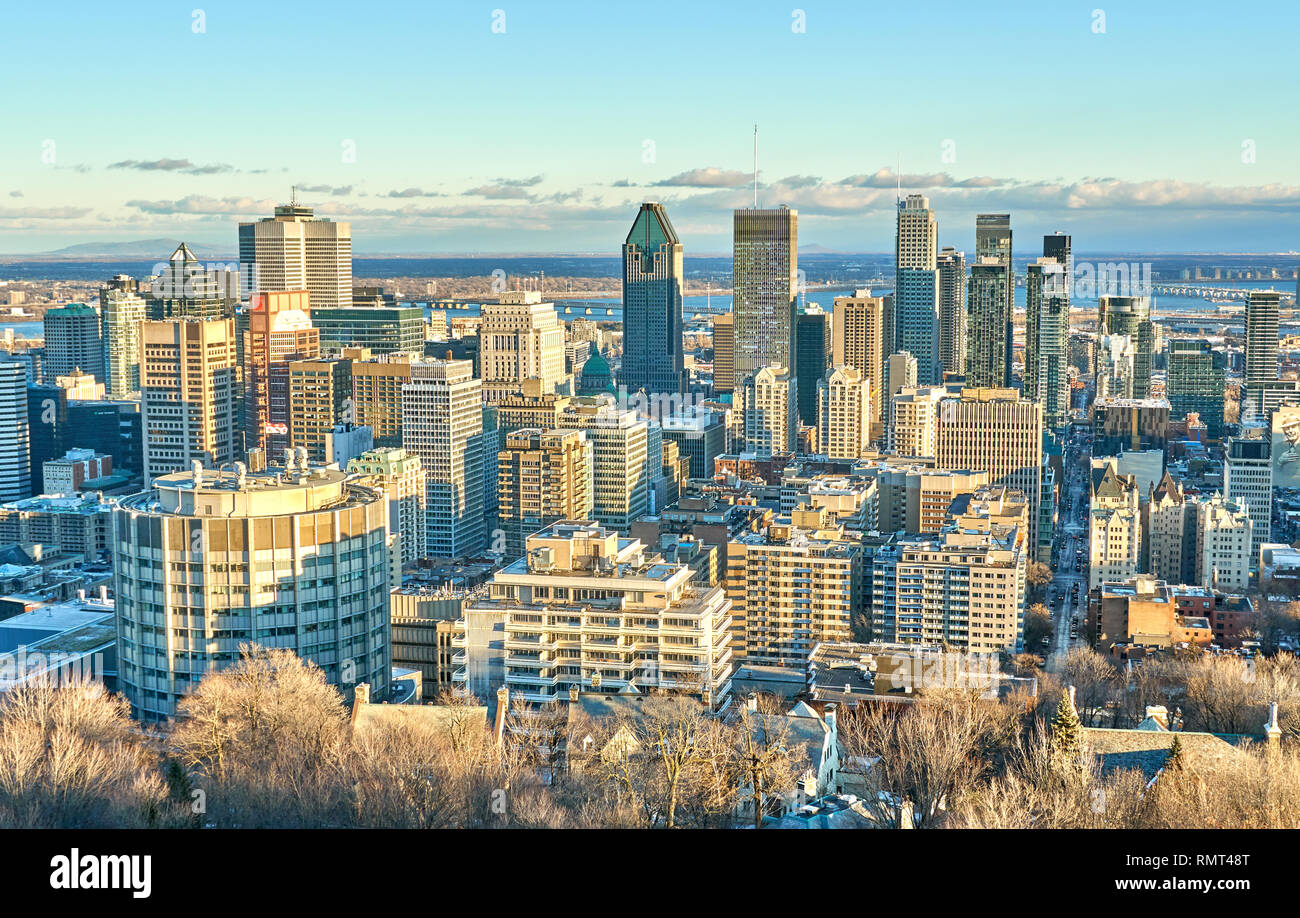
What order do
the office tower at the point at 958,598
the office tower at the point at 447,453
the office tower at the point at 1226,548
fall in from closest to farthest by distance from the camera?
1. the office tower at the point at 958,598
2. the office tower at the point at 1226,548
3. the office tower at the point at 447,453

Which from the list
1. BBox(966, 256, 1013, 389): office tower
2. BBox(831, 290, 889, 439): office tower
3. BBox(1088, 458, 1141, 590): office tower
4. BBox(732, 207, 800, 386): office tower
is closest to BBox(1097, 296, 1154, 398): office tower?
BBox(966, 256, 1013, 389): office tower

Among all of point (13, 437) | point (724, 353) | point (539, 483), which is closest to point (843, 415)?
point (539, 483)

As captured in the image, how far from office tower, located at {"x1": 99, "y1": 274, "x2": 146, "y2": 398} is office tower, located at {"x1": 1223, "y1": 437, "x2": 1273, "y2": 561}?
32.4 meters

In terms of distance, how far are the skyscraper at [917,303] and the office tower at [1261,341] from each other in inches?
520

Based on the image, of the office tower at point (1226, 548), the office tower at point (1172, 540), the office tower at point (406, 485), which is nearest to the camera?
the office tower at point (1226, 548)

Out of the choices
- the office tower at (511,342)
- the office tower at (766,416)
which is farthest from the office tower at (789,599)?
the office tower at (511,342)

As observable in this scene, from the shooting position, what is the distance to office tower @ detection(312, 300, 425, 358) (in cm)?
4506

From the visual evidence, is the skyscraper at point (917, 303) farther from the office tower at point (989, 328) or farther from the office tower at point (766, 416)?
the office tower at point (766, 416)

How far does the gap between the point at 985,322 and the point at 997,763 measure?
130 feet

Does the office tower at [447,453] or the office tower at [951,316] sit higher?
the office tower at [951,316]

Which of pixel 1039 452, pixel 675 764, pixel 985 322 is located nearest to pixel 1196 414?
pixel 985 322

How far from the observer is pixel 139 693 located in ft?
35.7

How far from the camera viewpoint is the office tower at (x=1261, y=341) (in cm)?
4328
